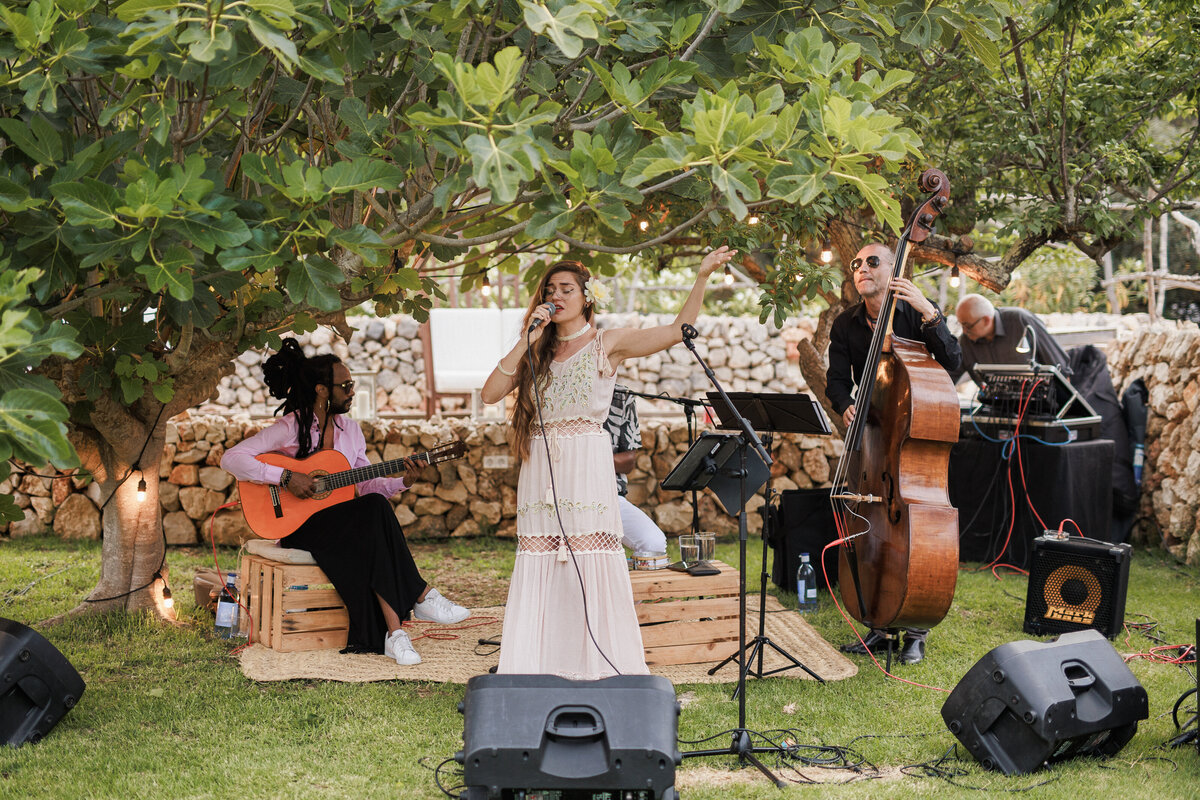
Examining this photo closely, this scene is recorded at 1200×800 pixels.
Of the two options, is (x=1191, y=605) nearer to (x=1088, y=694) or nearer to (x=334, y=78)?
(x=1088, y=694)

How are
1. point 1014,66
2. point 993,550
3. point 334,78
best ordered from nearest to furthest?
point 334,78, point 1014,66, point 993,550

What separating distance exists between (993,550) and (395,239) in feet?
16.4

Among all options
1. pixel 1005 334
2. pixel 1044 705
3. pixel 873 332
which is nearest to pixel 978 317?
pixel 1005 334

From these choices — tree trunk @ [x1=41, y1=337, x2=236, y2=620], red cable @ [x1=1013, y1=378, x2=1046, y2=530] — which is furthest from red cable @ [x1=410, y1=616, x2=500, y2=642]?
red cable @ [x1=1013, y1=378, x2=1046, y2=530]

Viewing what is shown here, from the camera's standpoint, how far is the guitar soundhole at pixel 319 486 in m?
4.94

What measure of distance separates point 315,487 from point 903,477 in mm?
2808

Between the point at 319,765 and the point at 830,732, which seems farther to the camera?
the point at 830,732

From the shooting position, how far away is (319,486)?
4941mm

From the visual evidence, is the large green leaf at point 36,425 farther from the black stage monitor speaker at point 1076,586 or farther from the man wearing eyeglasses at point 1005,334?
the man wearing eyeglasses at point 1005,334

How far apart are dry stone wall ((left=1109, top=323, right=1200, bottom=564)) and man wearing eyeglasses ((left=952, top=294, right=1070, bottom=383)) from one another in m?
0.80

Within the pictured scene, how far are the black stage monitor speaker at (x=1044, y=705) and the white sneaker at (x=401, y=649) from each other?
7.83ft

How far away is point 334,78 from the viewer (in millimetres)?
2611

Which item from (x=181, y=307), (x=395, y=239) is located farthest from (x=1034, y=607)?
(x=181, y=307)

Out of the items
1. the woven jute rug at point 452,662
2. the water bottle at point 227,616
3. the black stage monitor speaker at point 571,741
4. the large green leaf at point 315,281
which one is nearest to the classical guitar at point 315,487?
the water bottle at point 227,616
